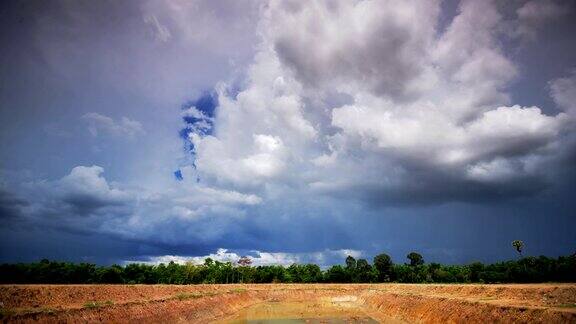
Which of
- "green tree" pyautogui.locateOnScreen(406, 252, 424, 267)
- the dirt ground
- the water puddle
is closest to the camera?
the dirt ground

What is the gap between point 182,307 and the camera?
44219 millimetres

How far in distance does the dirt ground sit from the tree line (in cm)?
3017

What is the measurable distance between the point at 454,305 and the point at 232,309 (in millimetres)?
34523

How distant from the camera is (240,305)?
63750 millimetres

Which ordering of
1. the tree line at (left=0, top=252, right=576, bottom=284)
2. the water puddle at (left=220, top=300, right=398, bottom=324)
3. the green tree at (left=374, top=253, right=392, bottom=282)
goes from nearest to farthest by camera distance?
the water puddle at (left=220, top=300, right=398, bottom=324)
the tree line at (left=0, top=252, right=576, bottom=284)
the green tree at (left=374, top=253, right=392, bottom=282)

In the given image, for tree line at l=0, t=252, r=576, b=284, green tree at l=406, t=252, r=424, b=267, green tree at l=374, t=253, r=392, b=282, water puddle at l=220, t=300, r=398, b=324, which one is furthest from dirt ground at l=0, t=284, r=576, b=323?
green tree at l=406, t=252, r=424, b=267

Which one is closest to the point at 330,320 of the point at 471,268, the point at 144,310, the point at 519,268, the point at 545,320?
the point at 144,310

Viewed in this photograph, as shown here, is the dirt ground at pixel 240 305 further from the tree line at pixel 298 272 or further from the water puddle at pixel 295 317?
the tree line at pixel 298 272

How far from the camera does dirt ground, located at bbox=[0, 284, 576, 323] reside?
2712 centimetres

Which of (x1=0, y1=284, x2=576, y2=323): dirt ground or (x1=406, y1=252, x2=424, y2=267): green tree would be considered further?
(x1=406, y1=252, x2=424, y2=267): green tree

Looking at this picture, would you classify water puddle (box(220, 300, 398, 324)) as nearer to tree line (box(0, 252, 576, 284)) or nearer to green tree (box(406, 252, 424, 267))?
tree line (box(0, 252, 576, 284))

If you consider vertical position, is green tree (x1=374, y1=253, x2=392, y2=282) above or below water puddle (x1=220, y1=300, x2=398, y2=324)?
above

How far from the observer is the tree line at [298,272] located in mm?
73312

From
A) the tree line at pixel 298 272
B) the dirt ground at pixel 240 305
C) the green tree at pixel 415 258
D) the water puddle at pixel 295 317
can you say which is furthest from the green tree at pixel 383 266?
the water puddle at pixel 295 317
